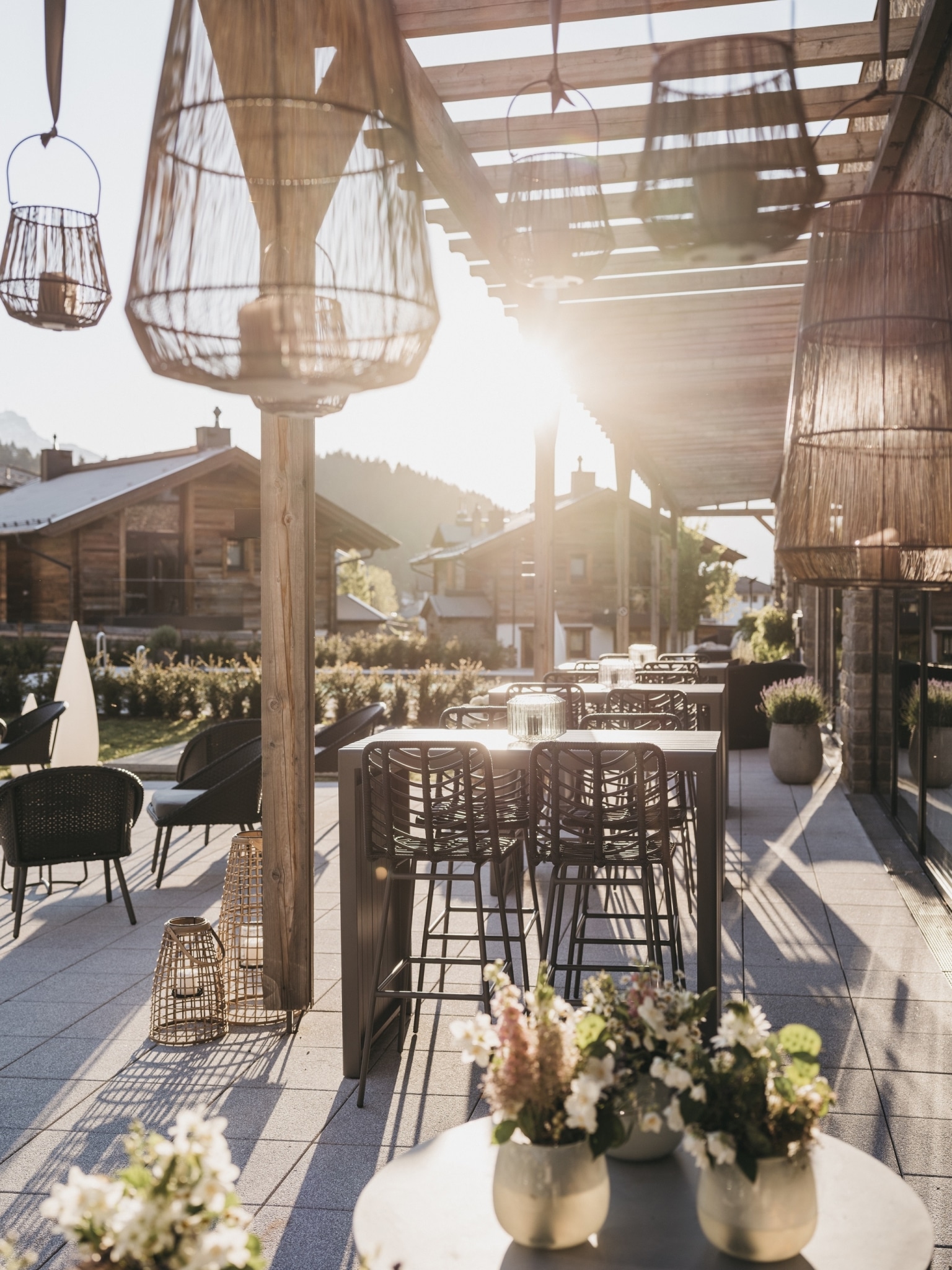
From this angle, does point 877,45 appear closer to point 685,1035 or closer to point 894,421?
point 894,421

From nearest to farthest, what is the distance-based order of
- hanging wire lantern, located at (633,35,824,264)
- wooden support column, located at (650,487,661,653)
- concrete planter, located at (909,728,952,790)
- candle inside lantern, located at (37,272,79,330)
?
hanging wire lantern, located at (633,35,824,264), candle inside lantern, located at (37,272,79,330), concrete planter, located at (909,728,952,790), wooden support column, located at (650,487,661,653)

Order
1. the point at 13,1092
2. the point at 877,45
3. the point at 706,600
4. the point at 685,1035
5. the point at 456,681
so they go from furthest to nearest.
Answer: the point at 706,600 → the point at 456,681 → the point at 877,45 → the point at 13,1092 → the point at 685,1035

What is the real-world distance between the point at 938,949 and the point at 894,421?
9.51 ft

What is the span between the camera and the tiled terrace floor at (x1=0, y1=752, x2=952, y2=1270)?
2990 mm

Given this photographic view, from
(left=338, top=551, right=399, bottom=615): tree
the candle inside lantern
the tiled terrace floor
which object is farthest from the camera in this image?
(left=338, top=551, right=399, bottom=615): tree

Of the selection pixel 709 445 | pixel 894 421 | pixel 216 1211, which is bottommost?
pixel 216 1211

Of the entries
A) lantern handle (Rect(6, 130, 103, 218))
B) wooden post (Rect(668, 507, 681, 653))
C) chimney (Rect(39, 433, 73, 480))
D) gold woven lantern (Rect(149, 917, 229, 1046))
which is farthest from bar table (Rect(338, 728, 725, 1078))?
chimney (Rect(39, 433, 73, 480))

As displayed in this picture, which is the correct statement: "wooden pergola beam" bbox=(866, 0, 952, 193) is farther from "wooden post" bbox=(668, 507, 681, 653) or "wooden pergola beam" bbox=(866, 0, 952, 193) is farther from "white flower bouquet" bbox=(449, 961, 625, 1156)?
"wooden post" bbox=(668, 507, 681, 653)

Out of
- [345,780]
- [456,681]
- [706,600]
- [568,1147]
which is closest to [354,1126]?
[345,780]

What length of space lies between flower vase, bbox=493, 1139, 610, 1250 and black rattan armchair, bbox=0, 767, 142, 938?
4.01 m

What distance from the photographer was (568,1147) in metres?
1.61

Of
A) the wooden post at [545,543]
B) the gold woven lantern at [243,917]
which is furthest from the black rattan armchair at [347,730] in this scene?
the gold woven lantern at [243,917]

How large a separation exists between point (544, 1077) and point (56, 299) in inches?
201

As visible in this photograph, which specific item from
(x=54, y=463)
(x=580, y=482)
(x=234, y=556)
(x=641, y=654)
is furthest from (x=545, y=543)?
(x=580, y=482)
